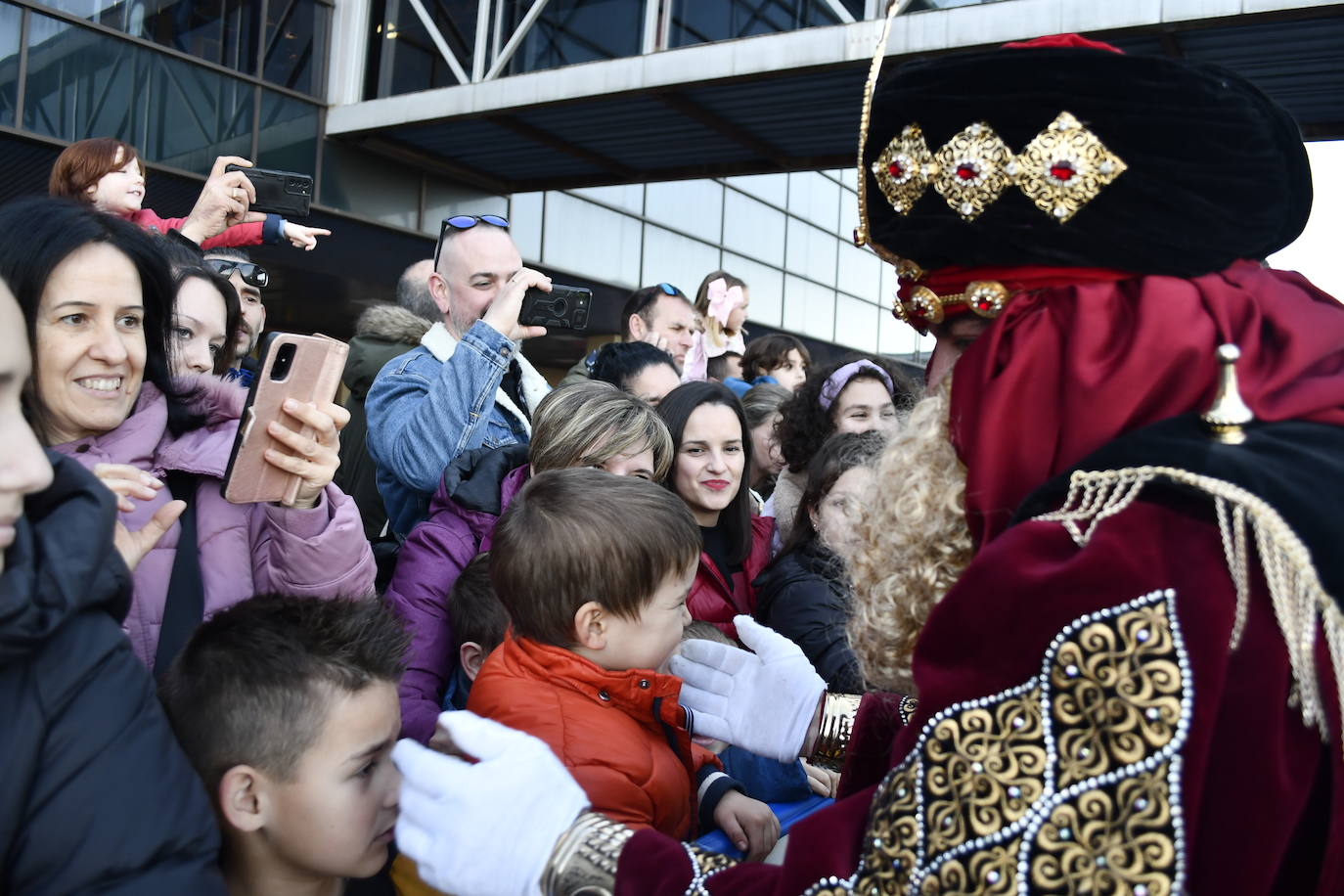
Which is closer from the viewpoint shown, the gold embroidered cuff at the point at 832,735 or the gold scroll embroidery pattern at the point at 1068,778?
the gold scroll embroidery pattern at the point at 1068,778

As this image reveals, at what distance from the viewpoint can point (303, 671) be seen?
5.74 feet

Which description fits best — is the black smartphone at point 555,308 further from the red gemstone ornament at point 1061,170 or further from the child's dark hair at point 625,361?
the red gemstone ornament at point 1061,170

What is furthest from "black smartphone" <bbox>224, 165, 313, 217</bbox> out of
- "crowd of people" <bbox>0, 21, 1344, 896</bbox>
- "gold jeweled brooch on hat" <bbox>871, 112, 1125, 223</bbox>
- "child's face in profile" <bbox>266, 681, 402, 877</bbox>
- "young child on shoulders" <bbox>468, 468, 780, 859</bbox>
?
"gold jeweled brooch on hat" <bbox>871, 112, 1125, 223</bbox>

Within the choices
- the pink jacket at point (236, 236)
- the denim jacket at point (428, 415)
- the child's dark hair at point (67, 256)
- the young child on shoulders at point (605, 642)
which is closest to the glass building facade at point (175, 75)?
the pink jacket at point (236, 236)

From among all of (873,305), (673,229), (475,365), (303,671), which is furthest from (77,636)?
(873,305)

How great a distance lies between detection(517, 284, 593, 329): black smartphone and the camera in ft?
12.2

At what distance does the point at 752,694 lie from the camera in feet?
7.37

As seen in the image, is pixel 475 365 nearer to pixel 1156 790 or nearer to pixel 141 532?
pixel 141 532

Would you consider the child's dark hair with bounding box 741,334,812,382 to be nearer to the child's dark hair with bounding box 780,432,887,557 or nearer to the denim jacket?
the child's dark hair with bounding box 780,432,887,557

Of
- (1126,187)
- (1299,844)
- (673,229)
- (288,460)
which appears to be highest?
(673,229)

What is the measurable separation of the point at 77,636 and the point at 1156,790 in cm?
125

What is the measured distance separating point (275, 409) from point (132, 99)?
8491 mm

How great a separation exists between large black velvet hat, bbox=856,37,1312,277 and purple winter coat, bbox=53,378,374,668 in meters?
1.28

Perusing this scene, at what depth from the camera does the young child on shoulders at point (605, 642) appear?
81.2 inches
